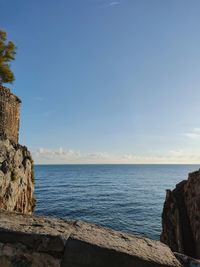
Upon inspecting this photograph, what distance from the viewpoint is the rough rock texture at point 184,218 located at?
13.5 metres

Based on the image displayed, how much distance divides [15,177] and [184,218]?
13.5 m

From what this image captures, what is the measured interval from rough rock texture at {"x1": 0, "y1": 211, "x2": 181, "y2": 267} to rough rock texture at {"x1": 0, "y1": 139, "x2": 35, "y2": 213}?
14717 millimetres

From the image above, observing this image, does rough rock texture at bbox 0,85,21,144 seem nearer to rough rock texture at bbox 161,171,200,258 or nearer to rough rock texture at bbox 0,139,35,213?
rough rock texture at bbox 0,139,35,213

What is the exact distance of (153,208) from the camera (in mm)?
48219

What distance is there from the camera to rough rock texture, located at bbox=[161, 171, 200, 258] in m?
13.5

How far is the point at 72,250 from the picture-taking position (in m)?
3.34

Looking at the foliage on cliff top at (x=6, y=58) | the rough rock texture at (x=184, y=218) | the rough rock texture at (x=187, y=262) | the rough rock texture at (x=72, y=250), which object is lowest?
the rough rock texture at (x=184, y=218)

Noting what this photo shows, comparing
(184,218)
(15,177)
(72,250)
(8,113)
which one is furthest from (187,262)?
(8,113)

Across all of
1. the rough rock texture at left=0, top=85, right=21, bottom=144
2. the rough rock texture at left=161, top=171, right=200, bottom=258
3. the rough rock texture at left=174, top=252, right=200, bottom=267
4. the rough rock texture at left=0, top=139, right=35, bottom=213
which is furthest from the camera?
the rough rock texture at left=0, top=85, right=21, bottom=144

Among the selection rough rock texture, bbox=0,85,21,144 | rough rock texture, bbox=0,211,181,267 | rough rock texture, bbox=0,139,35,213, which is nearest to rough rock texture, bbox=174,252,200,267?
rough rock texture, bbox=0,211,181,267

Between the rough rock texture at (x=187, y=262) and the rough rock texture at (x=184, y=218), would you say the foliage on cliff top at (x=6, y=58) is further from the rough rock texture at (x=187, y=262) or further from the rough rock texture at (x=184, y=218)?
the rough rock texture at (x=187, y=262)

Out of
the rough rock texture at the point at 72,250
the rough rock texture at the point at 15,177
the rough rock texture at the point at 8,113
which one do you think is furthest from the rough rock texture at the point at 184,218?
the rough rock texture at the point at 8,113

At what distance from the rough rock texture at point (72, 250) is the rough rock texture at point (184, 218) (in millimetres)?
10993

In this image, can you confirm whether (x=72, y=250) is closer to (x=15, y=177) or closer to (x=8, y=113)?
(x=15, y=177)
